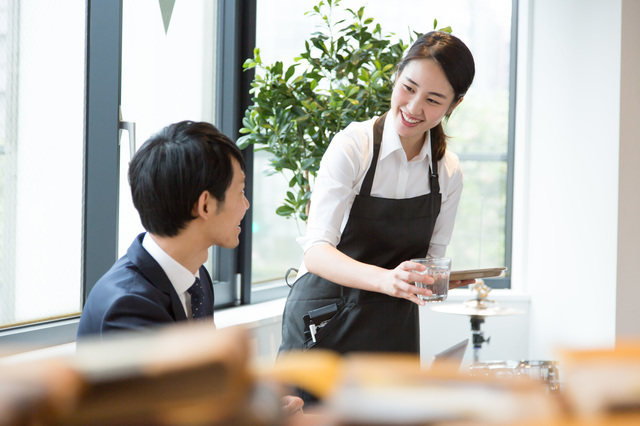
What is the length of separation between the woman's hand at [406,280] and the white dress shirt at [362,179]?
0.27 m

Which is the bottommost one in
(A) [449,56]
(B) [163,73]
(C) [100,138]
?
(C) [100,138]

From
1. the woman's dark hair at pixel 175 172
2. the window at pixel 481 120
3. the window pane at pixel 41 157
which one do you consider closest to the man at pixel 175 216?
the woman's dark hair at pixel 175 172

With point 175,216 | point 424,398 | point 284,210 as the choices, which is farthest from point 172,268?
point 284,210

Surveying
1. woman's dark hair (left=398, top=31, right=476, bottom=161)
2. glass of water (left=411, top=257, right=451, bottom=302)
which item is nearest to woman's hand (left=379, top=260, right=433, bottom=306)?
glass of water (left=411, top=257, right=451, bottom=302)

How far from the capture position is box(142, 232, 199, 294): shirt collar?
4.14ft

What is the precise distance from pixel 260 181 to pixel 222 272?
520mm

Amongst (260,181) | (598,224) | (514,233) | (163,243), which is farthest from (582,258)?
(163,243)

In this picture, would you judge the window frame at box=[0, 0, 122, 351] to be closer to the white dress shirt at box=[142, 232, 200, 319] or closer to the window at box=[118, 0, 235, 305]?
the window at box=[118, 0, 235, 305]

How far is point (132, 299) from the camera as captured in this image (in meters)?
1.03

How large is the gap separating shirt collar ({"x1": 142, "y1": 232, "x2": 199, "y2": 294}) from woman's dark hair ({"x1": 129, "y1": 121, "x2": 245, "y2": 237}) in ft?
0.11

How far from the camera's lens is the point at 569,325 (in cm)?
293

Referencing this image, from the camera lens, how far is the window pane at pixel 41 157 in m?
1.96

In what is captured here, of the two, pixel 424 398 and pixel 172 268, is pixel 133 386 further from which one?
pixel 172 268

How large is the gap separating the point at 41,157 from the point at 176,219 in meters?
1.07
